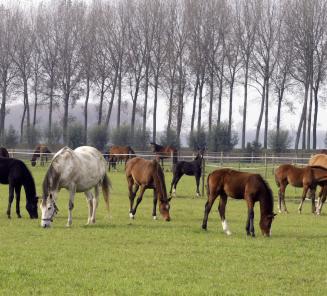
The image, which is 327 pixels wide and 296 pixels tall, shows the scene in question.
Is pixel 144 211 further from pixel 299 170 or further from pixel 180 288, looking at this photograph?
pixel 180 288

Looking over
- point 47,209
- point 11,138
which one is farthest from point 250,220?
point 11,138

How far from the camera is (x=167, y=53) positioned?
66.1m

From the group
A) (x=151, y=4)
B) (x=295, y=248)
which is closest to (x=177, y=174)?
(x=295, y=248)

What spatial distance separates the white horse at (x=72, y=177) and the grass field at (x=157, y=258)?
45 centimetres

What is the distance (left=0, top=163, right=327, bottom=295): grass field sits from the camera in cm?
906

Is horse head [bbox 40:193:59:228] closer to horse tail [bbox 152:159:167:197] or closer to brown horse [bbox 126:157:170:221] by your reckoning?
brown horse [bbox 126:157:170:221]

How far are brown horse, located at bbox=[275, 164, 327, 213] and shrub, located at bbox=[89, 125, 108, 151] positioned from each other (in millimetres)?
40635

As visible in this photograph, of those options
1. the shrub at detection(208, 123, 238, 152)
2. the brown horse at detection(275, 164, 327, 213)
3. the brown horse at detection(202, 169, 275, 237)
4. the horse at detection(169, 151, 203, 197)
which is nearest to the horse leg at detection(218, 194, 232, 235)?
the brown horse at detection(202, 169, 275, 237)

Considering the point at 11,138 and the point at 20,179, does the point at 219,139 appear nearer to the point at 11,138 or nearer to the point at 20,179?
the point at 11,138

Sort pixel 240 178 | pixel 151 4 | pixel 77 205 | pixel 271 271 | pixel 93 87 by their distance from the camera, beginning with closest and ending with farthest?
pixel 271 271
pixel 240 178
pixel 77 205
pixel 151 4
pixel 93 87

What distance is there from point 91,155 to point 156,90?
5094 centimetres

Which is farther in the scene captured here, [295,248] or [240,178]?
[240,178]

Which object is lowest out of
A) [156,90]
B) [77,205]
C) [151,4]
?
[77,205]

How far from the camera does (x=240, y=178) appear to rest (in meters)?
14.7
